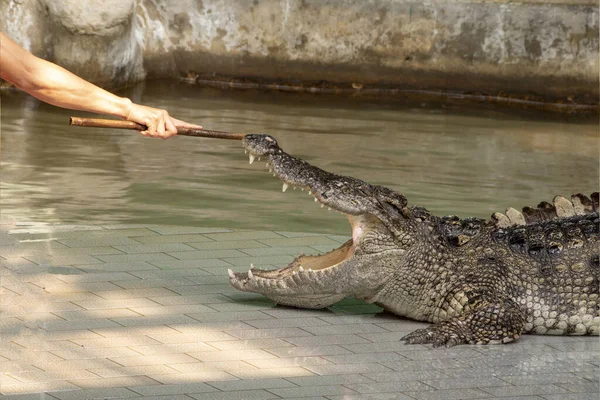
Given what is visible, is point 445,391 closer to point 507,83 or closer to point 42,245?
point 42,245

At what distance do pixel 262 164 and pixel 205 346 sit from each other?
17.7 ft

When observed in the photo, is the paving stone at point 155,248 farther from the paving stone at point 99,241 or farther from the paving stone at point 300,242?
the paving stone at point 300,242

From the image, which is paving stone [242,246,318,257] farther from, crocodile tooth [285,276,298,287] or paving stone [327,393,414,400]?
paving stone [327,393,414,400]

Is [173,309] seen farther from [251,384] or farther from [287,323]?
[251,384]

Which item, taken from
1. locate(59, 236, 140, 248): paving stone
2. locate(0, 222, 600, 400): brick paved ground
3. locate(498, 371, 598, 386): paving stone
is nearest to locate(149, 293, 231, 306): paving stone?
locate(0, 222, 600, 400): brick paved ground

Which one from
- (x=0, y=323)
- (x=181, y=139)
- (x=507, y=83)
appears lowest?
(x=0, y=323)

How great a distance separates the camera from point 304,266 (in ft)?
18.6

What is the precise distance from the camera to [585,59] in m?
13.6

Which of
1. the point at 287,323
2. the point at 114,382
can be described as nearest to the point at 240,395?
the point at 114,382

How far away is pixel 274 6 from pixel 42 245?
8047 millimetres

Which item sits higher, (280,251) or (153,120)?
(153,120)

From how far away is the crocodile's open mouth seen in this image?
5445 mm

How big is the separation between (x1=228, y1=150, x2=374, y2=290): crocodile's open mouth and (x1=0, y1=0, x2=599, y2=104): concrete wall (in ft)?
26.3

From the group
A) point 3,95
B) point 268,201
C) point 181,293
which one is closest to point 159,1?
point 3,95
